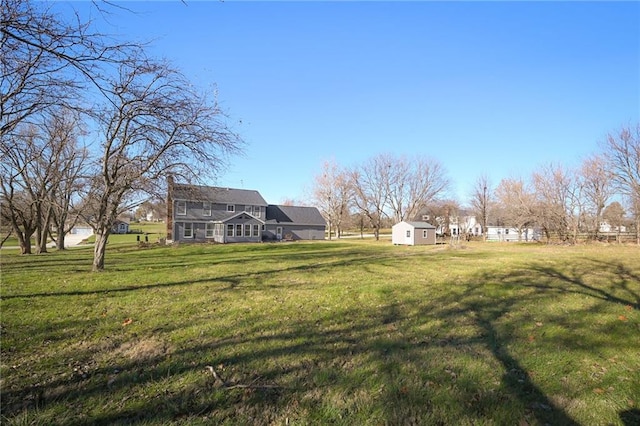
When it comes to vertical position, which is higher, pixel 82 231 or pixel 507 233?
pixel 82 231

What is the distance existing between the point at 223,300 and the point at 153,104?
→ 228 inches

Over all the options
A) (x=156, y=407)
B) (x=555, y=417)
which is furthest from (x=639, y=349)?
(x=156, y=407)

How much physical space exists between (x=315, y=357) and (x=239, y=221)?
3919 cm

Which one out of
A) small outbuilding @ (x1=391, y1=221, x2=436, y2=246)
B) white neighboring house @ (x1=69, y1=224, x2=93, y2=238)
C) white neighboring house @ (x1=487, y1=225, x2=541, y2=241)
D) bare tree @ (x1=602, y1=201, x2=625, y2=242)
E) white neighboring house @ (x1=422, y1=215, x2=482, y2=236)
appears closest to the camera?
small outbuilding @ (x1=391, y1=221, x2=436, y2=246)

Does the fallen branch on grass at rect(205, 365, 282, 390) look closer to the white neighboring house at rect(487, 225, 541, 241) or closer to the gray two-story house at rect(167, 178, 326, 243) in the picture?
the gray two-story house at rect(167, 178, 326, 243)

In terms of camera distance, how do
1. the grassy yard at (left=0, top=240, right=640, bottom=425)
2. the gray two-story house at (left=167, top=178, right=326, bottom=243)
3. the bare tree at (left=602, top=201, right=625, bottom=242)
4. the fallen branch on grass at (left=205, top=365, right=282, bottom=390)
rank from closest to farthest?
the grassy yard at (left=0, top=240, right=640, bottom=425) → the fallen branch on grass at (left=205, top=365, right=282, bottom=390) → the gray two-story house at (left=167, top=178, right=326, bottom=243) → the bare tree at (left=602, top=201, right=625, bottom=242)

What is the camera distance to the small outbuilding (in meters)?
37.8

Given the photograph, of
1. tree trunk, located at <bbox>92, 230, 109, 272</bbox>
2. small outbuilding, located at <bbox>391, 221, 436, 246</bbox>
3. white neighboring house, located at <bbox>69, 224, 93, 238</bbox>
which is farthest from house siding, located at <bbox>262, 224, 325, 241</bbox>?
white neighboring house, located at <bbox>69, 224, 93, 238</bbox>

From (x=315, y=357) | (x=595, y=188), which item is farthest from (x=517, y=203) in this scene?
(x=315, y=357)

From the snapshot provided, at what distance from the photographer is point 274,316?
20.6ft

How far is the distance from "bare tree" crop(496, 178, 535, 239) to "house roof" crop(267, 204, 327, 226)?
26210mm

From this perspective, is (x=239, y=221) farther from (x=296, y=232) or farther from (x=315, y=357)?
(x=315, y=357)

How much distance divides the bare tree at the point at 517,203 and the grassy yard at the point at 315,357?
39.0 metres

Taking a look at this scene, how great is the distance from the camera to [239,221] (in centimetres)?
4241
